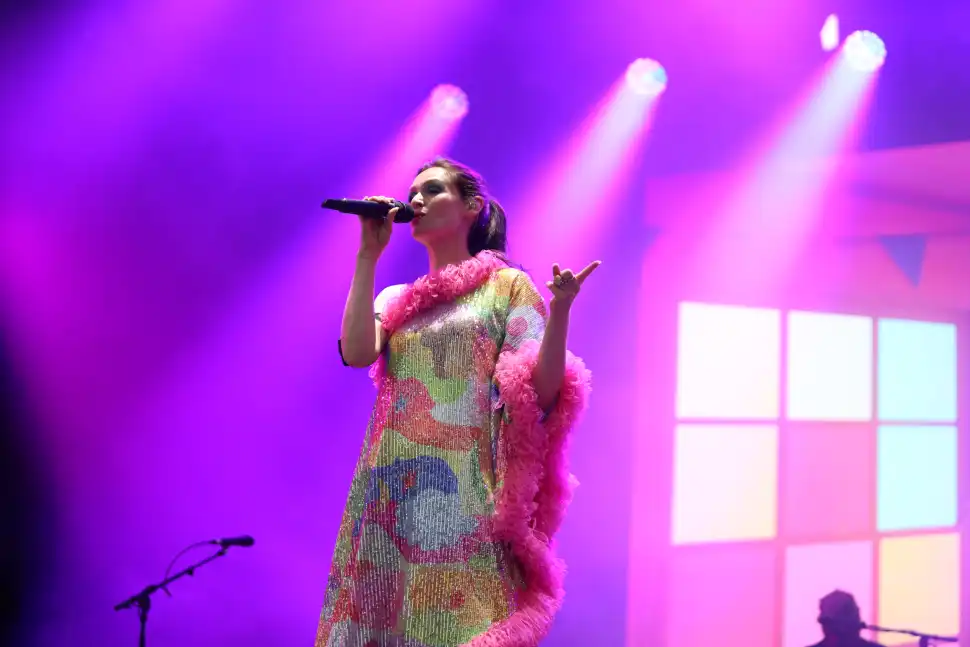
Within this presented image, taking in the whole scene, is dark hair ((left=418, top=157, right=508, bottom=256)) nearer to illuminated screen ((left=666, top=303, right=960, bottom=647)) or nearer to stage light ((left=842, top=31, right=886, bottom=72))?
illuminated screen ((left=666, top=303, right=960, bottom=647))

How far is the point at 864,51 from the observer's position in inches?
114

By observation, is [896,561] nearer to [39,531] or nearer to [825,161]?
[825,161]

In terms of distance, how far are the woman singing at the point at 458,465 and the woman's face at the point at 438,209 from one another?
10 cm

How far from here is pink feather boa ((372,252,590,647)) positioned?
140 cm

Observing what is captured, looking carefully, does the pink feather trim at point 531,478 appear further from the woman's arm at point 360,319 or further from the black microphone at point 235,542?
the black microphone at point 235,542

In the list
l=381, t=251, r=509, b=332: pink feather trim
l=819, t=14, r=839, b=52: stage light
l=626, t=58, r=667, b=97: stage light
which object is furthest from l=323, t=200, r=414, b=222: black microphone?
l=819, t=14, r=839, b=52: stage light

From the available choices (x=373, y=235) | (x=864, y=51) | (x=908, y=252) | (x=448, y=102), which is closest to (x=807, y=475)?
(x=908, y=252)

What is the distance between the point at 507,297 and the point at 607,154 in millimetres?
1811

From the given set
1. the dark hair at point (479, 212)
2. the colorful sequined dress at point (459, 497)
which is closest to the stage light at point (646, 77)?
the dark hair at point (479, 212)

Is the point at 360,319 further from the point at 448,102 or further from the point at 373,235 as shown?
the point at 448,102

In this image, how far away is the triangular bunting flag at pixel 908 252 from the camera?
2.77 metres

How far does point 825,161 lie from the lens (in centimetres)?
295

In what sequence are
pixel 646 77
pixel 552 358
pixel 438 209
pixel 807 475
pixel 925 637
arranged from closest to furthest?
pixel 552 358
pixel 438 209
pixel 925 637
pixel 807 475
pixel 646 77

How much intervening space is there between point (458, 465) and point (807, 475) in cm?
192
